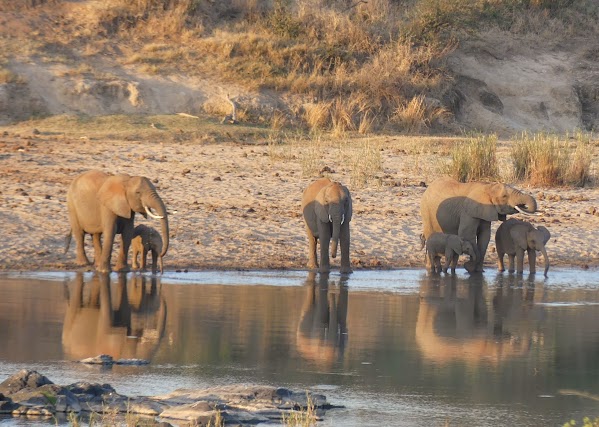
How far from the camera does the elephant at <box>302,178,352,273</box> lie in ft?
52.8

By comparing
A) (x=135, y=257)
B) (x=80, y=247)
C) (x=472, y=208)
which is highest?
(x=472, y=208)

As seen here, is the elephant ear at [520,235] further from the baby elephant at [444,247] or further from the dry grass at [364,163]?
the dry grass at [364,163]

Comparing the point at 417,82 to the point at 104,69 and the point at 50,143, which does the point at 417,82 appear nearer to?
the point at 104,69

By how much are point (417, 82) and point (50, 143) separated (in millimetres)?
11762

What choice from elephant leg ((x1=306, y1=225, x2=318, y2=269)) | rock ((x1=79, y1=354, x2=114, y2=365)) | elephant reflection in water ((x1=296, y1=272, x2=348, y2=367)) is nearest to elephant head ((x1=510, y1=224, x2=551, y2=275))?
elephant reflection in water ((x1=296, y1=272, x2=348, y2=367))

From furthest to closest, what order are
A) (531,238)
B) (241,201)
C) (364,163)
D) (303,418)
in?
(364,163) → (241,201) → (531,238) → (303,418)

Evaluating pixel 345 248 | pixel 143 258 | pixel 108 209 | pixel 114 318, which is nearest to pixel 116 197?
pixel 108 209

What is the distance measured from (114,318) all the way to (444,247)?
5.38m

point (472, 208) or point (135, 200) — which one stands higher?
point (135, 200)

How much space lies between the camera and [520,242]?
1698cm

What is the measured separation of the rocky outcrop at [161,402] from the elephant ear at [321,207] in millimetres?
7016

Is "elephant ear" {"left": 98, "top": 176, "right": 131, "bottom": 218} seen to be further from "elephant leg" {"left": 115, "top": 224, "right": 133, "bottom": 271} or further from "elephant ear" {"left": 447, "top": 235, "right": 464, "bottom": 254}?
"elephant ear" {"left": 447, "top": 235, "right": 464, "bottom": 254}

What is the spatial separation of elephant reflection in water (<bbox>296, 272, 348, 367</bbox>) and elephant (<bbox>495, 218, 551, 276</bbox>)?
2402 millimetres

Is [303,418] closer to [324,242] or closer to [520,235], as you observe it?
[324,242]
